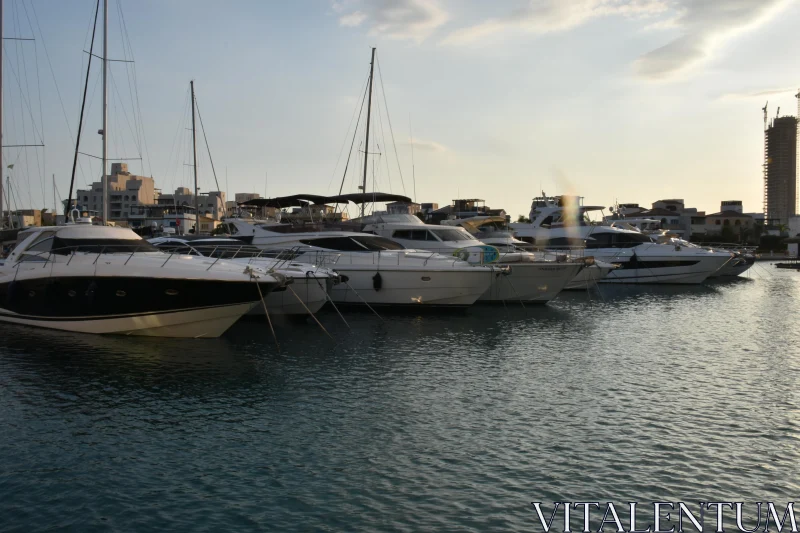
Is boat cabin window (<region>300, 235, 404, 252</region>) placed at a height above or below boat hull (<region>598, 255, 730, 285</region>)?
above

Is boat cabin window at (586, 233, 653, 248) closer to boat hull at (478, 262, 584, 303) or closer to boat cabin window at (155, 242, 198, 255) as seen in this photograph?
boat hull at (478, 262, 584, 303)

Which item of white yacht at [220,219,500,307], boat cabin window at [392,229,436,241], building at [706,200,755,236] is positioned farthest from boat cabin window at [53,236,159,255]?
building at [706,200,755,236]

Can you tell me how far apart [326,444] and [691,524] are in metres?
4.85

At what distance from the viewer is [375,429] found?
1050 cm

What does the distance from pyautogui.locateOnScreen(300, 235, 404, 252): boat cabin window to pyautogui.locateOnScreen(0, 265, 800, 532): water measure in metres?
6.97

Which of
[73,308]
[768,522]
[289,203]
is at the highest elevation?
[289,203]

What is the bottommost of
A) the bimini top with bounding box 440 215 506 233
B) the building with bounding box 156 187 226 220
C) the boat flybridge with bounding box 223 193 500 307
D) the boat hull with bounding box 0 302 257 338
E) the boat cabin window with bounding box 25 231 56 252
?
the boat hull with bounding box 0 302 257 338

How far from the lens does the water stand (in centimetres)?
788

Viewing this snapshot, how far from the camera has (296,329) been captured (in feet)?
67.4

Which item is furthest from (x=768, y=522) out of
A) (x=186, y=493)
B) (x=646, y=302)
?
(x=646, y=302)

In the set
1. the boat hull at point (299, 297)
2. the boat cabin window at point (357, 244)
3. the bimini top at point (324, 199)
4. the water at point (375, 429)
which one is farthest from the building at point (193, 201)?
the water at point (375, 429)

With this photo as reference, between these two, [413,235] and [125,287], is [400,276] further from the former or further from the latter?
[125,287]

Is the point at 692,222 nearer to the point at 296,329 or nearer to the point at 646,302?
the point at 646,302

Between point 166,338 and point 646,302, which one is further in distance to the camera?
point 646,302
